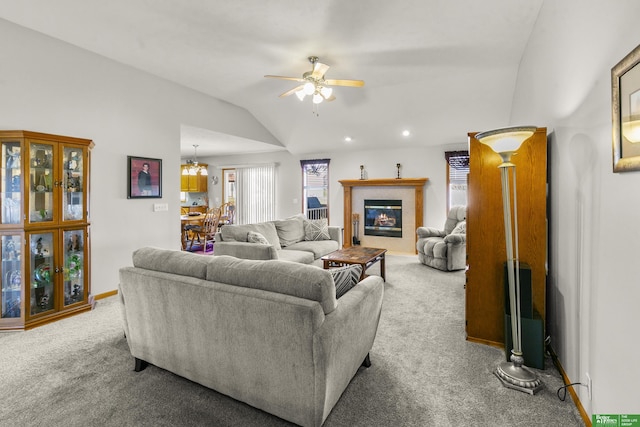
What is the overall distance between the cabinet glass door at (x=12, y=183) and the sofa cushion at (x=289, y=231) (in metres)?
3.11

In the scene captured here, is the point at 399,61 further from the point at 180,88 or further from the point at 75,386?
the point at 75,386

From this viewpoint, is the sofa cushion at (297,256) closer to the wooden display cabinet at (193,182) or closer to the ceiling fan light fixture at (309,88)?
the ceiling fan light fixture at (309,88)

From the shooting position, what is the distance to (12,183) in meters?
2.98

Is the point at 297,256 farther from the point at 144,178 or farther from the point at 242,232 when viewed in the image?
the point at 144,178

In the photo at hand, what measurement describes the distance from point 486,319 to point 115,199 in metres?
4.38

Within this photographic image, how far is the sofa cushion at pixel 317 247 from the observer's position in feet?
16.2

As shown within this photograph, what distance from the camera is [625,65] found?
1.34 m

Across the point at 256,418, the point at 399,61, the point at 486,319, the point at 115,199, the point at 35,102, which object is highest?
the point at 399,61

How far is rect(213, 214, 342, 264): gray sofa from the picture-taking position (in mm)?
4035

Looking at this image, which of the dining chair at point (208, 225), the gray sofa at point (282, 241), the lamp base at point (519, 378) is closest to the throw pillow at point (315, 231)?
the gray sofa at point (282, 241)

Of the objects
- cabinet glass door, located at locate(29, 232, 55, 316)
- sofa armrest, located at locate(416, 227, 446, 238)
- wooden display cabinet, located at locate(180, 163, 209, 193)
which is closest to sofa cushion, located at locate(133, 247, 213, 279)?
cabinet glass door, located at locate(29, 232, 55, 316)

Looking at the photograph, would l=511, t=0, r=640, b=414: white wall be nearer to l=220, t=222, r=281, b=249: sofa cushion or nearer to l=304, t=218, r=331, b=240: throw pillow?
l=220, t=222, r=281, b=249: sofa cushion

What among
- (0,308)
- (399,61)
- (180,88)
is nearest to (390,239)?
(399,61)

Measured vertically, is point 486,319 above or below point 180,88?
below
